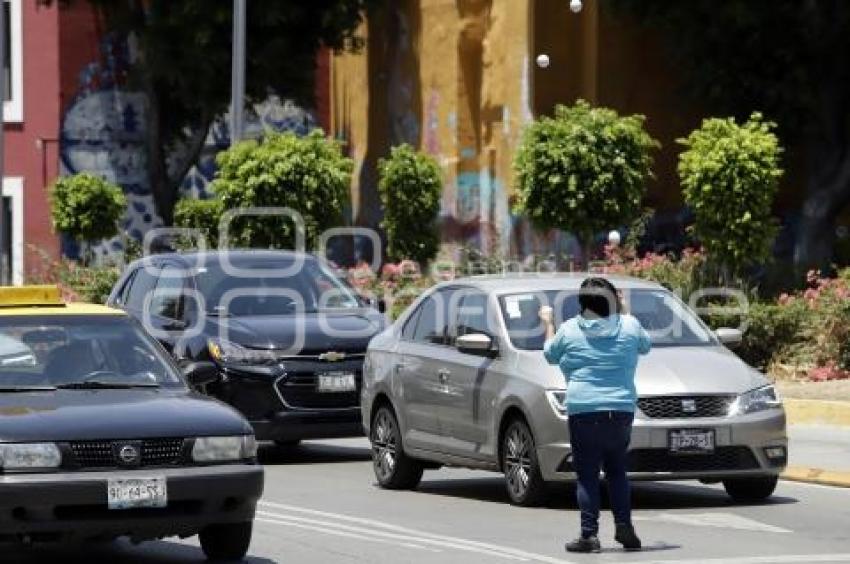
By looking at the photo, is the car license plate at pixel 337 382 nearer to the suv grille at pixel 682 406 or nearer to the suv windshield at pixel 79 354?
the suv grille at pixel 682 406

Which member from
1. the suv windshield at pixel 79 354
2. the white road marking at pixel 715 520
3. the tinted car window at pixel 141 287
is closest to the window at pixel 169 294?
the tinted car window at pixel 141 287

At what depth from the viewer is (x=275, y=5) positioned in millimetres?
44438

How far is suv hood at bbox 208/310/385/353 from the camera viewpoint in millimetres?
19078

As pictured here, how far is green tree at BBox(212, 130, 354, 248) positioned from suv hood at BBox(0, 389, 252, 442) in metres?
21.3

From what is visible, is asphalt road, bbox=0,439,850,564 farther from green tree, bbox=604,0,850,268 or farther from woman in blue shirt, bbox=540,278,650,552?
green tree, bbox=604,0,850,268

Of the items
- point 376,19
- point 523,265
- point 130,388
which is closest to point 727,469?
point 130,388

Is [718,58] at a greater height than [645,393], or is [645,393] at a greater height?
[718,58]

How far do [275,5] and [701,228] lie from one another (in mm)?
19124

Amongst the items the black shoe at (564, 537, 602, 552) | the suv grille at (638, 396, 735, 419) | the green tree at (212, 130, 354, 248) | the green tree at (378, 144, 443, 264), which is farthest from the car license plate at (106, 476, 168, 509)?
the green tree at (378, 144, 443, 264)

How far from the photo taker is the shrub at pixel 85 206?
147 feet

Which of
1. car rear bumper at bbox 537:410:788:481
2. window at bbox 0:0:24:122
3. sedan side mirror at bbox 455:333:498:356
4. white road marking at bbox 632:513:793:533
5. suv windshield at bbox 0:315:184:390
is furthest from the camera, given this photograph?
window at bbox 0:0:24:122

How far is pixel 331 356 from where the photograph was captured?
62.6ft

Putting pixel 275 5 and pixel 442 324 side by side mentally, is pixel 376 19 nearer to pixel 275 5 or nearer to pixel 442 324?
pixel 275 5

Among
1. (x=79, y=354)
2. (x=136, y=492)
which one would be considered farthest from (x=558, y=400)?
(x=136, y=492)
